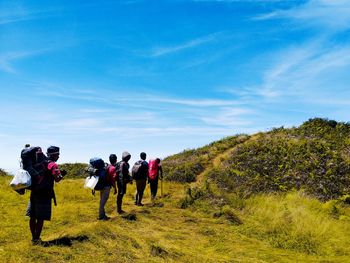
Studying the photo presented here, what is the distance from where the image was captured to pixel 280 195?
17.6 metres

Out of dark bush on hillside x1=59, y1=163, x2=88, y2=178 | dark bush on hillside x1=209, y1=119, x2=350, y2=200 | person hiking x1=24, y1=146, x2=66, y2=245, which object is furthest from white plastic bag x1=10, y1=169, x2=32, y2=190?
dark bush on hillside x1=59, y1=163, x2=88, y2=178

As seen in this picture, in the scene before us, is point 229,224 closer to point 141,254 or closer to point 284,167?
point 141,254

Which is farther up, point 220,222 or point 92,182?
point 92,182

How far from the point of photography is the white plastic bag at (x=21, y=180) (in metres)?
8.71

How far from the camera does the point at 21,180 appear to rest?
8.75 m

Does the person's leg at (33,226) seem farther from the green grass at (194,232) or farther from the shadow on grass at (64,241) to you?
the shadow on grass at (64,241)

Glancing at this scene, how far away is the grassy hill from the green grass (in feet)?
0.09

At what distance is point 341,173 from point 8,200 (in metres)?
17.9

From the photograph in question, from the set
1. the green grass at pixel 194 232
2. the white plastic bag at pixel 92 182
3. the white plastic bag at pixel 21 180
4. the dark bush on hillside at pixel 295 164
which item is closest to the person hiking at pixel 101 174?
the white plastic bag at pixel 92 182

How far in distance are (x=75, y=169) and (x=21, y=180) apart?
29794 millimetres

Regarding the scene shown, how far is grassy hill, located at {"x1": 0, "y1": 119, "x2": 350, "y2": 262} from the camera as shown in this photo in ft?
30.0

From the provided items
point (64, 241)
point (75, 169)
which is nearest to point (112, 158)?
point (64, 241)

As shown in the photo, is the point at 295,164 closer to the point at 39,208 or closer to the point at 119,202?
the point at 119,202

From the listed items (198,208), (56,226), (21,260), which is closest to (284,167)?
(198,208)
